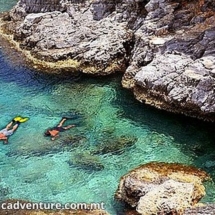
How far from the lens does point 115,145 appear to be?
23.8 metres

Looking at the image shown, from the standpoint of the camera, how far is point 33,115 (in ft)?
88.2

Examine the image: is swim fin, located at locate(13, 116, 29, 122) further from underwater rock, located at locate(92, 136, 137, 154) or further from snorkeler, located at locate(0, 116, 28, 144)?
underwater rock, located at locate(92, 136, 137, 154)

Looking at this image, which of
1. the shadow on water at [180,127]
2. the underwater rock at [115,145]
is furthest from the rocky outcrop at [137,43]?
the underwater rock at [115,145]

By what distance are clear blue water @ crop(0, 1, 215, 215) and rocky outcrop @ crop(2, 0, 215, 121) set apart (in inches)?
50.3

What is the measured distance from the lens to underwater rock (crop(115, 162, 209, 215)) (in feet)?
61.0

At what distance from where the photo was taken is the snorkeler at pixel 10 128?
24.9 meters

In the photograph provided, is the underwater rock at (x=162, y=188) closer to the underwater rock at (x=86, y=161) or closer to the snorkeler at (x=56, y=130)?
the underwater rock at (x=86, y=161)

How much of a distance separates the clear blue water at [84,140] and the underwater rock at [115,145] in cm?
6

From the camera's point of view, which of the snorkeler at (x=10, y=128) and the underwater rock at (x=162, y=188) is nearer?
the underwater rock at (x=162, y=188)

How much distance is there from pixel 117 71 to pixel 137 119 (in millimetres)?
5905

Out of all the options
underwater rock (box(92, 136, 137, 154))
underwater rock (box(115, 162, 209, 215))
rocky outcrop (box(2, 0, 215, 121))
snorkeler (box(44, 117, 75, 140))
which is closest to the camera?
underwater rock (box(115, 162, 209, 215))

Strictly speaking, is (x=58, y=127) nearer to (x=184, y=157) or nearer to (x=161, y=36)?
(x=184, y=157)

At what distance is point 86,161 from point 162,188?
489 centimetres

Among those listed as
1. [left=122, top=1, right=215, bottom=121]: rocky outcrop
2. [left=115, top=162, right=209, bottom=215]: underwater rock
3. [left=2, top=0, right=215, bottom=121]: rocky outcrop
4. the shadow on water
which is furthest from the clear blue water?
[left=2, top=0, right=215, bottom=121]: rocky outcrop
